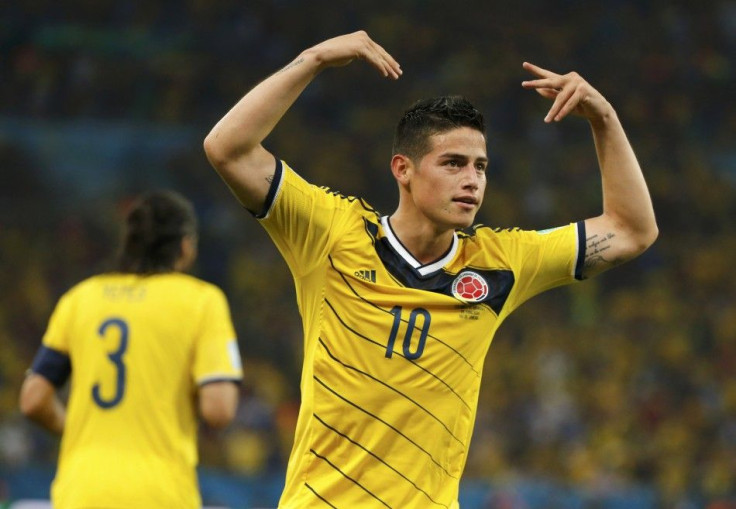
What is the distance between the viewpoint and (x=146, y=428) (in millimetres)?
3896

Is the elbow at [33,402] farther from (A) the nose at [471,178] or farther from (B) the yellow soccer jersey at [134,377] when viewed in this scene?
(A) the nose at [471,178]

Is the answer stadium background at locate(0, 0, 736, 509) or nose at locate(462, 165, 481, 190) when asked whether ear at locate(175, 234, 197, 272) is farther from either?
stadium background at locate(0, 0, 736, 509)

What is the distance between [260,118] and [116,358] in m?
0.99

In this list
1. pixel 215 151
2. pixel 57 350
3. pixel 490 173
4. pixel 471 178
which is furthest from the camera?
pixel 490 173

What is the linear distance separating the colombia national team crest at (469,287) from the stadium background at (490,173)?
711cm

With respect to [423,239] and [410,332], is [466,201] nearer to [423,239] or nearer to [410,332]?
[423,239]

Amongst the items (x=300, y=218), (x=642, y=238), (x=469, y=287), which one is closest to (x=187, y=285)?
(x=300, y=218)

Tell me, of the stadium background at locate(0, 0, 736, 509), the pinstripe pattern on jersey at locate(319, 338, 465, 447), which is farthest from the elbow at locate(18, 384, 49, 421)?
the stadium background at locate(0, 0, 736, 509)

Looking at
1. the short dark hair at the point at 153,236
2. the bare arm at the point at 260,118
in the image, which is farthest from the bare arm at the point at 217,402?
the bare arm at the point at 260,118

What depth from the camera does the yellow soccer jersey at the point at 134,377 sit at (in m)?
3.87

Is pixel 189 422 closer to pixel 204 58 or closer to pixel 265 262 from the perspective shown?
pixel 265 262

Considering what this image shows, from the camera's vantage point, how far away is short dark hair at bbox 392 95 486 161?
3746mm

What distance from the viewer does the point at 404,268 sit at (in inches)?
147

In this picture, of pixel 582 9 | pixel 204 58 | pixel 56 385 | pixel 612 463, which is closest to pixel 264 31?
pixel 204 58
